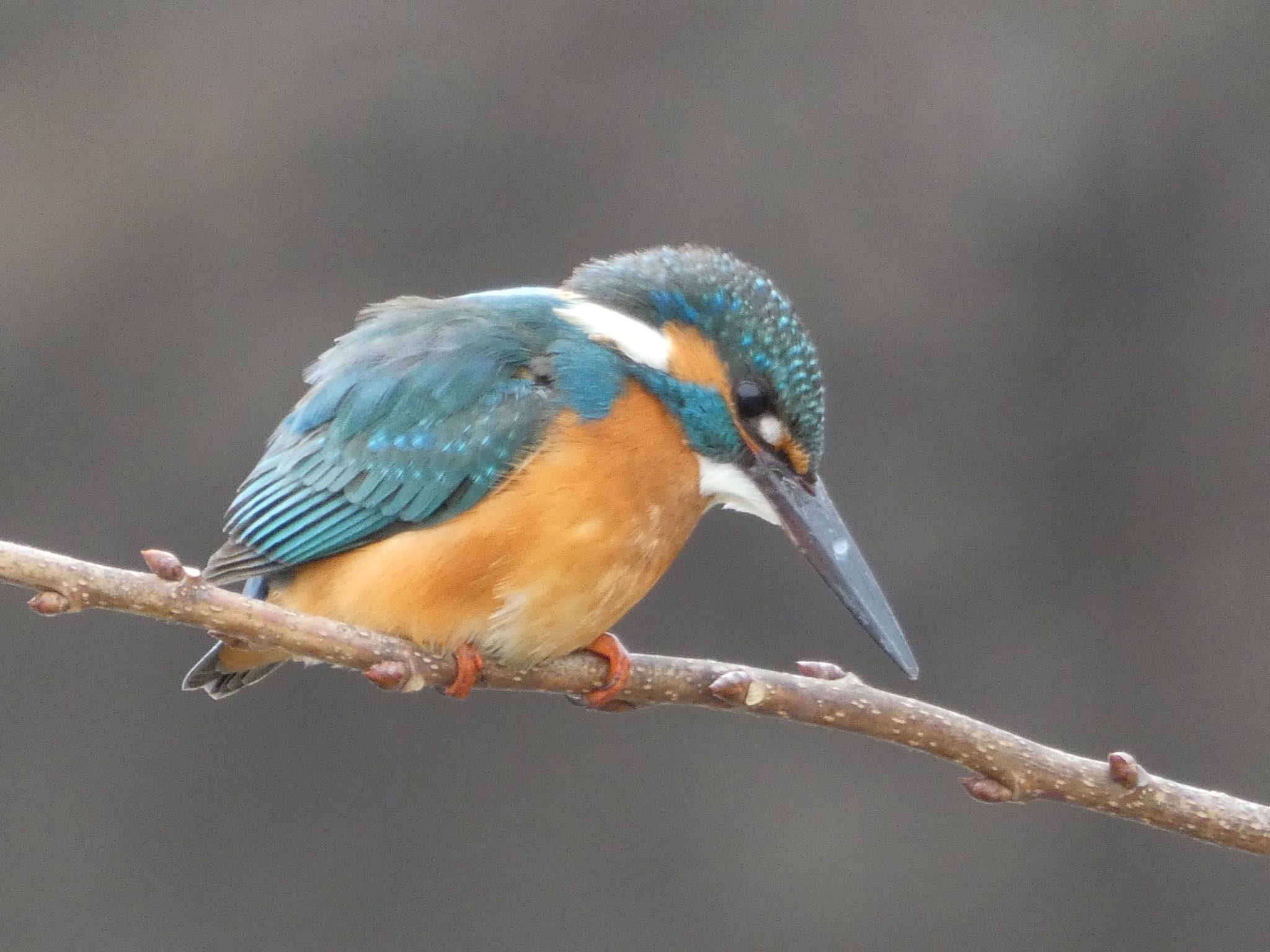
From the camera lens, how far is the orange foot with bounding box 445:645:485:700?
1.42 m

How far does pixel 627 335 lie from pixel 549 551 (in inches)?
9.9

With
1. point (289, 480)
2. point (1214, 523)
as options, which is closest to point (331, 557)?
point (289, 480)

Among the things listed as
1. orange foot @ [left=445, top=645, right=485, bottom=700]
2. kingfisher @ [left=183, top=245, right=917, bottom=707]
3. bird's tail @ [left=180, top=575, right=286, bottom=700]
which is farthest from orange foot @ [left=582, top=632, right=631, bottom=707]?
bird's tail @ [left=180, top=575, right=286, bottom=700]

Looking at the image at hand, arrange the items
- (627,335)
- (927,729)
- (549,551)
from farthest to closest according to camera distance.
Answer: (627,335) < (549,551) < (927,729)

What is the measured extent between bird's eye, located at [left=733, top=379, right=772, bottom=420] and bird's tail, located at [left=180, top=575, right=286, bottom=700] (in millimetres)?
546

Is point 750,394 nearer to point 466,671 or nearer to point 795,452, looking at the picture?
point 795,452

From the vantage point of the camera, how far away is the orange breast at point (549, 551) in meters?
1.42

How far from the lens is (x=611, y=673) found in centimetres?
146

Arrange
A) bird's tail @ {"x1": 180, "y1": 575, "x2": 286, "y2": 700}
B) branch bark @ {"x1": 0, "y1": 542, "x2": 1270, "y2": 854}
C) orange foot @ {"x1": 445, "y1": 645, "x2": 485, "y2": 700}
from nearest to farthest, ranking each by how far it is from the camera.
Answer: branch bark @ {"x1": 0, "y1": 542, "x2": 1270, "y2": 854} < orange foot @ {"x1": 445, "y1": 645, "x2": 485, "y2": 700} < bird's tail @ {"x1": 180, "y1": 575, "x2": 286, "y2": 700}

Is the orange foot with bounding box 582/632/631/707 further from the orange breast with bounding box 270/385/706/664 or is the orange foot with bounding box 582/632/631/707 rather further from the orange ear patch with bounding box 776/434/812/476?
the orange ear patch with bounding box 776/434/812/476

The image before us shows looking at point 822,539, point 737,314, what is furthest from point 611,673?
point 737,314

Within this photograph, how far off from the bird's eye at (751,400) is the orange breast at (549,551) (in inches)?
2.9

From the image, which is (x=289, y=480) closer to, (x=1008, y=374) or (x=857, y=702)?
(x=857, y=702)

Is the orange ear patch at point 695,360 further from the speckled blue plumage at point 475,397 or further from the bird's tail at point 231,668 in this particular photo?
the bird's tail at point 231,668
